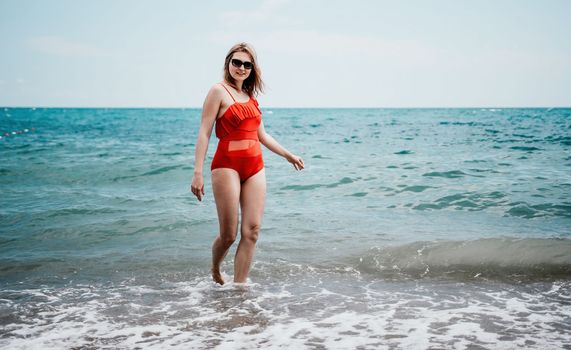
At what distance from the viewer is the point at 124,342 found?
3.66 m

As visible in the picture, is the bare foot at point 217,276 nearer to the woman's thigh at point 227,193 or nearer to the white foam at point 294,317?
the white foam at point 294,317

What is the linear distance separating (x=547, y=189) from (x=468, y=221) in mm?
4007

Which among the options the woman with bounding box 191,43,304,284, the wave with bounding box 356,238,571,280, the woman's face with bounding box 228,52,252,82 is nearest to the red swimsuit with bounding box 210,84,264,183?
the woman with bounding box 191,43,304,284

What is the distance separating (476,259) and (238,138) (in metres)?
3.59

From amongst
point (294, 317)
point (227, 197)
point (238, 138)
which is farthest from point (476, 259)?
point (238, 138)

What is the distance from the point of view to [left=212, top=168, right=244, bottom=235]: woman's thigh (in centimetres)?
446

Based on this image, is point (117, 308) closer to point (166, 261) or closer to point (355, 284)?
point (166, 261)

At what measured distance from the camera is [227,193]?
14.7 feet

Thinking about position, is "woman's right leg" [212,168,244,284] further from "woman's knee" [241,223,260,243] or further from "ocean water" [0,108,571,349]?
"ocean water" [0,108,571,349]

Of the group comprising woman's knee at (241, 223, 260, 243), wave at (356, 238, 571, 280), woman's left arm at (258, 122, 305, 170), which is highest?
woman's left arm at (258, 122, 305, 170)

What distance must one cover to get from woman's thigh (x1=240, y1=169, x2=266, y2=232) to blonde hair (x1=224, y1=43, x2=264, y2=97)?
0.85 metres

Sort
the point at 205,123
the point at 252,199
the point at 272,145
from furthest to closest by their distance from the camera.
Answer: the point at 272,145, the point at 252,199, the point at 205,123

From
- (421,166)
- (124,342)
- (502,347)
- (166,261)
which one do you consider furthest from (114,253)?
(421,166)

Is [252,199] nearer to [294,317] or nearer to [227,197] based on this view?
[227,197]
